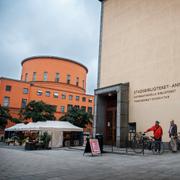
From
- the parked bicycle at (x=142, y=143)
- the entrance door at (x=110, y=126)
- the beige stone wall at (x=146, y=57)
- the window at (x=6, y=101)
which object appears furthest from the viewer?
the window at (x=6, y=101)

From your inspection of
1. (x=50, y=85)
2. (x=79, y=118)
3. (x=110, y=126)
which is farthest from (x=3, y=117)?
(x=110, y=126)

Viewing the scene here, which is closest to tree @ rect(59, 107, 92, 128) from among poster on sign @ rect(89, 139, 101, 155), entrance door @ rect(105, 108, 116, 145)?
entrance door @ rect(105, 108, 116, 145)

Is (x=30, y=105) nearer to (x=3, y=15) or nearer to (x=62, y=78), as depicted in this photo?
(x=62, y=78)

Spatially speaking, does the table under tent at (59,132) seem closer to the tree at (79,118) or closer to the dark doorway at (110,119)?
the dark doorway at (110,119)

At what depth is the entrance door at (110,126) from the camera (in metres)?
20.9

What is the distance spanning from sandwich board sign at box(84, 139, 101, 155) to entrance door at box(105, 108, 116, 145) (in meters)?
6.29

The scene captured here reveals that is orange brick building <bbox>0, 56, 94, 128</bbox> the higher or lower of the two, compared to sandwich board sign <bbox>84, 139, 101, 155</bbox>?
higher

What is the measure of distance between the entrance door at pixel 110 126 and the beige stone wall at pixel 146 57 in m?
2.29

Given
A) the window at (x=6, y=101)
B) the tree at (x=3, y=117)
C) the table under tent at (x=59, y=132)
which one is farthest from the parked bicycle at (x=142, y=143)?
the window at (x=6, y=101)

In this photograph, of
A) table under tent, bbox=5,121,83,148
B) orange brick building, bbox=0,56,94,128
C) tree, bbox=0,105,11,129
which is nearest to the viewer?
table under tent, bbox=5,121,83,148

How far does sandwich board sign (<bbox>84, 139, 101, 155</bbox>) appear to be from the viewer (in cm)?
1402

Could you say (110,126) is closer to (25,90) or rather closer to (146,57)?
(146,57)

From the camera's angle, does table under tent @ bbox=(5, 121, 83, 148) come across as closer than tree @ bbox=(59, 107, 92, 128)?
Yes

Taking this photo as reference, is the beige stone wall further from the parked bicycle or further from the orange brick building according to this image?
the orange brick building
